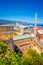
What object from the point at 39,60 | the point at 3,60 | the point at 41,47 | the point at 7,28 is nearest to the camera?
the point at 3,60

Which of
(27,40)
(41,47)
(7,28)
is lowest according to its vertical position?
(41,47)

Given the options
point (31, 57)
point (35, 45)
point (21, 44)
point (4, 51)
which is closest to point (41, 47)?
point (35, 45)

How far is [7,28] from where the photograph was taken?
443 inches

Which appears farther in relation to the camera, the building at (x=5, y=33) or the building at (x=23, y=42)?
the building at (x=23, y=42)

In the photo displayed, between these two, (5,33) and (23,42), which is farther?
(23,42)

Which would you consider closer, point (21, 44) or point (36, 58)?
point (36, 58)

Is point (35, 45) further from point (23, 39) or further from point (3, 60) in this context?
point (3, 60)

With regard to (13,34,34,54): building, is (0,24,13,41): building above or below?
above

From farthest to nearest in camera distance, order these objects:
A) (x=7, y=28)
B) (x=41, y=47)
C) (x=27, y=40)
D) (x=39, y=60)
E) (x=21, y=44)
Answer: (x=7, y=28)
(x=41, y=47)
(x=27, y=40)
(x=21, y=44)
(x=39, y=60)

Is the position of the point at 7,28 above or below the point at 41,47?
above

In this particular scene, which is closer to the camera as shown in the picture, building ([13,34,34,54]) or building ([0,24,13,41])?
building ([0,24,13,41])

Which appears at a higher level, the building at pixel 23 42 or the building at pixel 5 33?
the building at pixel 5 33

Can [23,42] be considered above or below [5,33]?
below

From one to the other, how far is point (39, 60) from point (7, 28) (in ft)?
22.0
